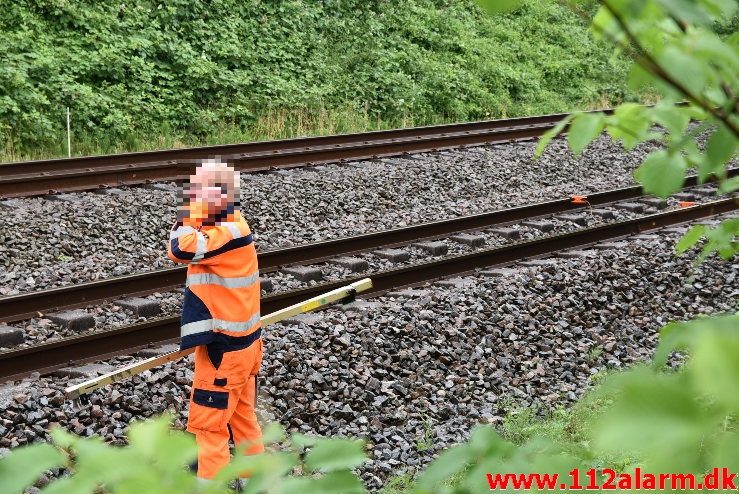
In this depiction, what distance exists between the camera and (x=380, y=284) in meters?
9.37

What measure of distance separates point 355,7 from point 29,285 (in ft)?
58.7

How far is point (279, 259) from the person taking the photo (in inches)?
394

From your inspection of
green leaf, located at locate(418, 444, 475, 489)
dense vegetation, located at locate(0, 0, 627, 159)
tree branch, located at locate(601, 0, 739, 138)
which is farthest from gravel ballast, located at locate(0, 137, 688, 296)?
tree branch, located at locate(601, 0, 739, 138)

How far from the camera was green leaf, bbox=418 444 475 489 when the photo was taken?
1.50 meters

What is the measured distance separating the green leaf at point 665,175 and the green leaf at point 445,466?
1.82ft

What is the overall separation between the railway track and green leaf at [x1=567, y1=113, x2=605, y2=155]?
840cm

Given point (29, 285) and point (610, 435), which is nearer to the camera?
point (610, 435)

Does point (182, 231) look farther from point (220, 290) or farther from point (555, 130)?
point (555, 130)

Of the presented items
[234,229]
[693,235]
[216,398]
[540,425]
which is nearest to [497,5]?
[693,235]

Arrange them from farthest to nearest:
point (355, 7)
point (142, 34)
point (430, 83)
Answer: point (355, 7), point (430, 83), point (142, 34)

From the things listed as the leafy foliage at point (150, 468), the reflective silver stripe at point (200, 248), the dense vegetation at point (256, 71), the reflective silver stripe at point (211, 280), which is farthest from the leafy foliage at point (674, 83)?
the dense vegetation at point (256, 71)

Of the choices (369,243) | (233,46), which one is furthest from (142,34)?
(369,243)

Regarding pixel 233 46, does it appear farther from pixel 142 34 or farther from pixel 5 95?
pixel 5 95

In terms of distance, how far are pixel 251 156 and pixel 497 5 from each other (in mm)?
13303
